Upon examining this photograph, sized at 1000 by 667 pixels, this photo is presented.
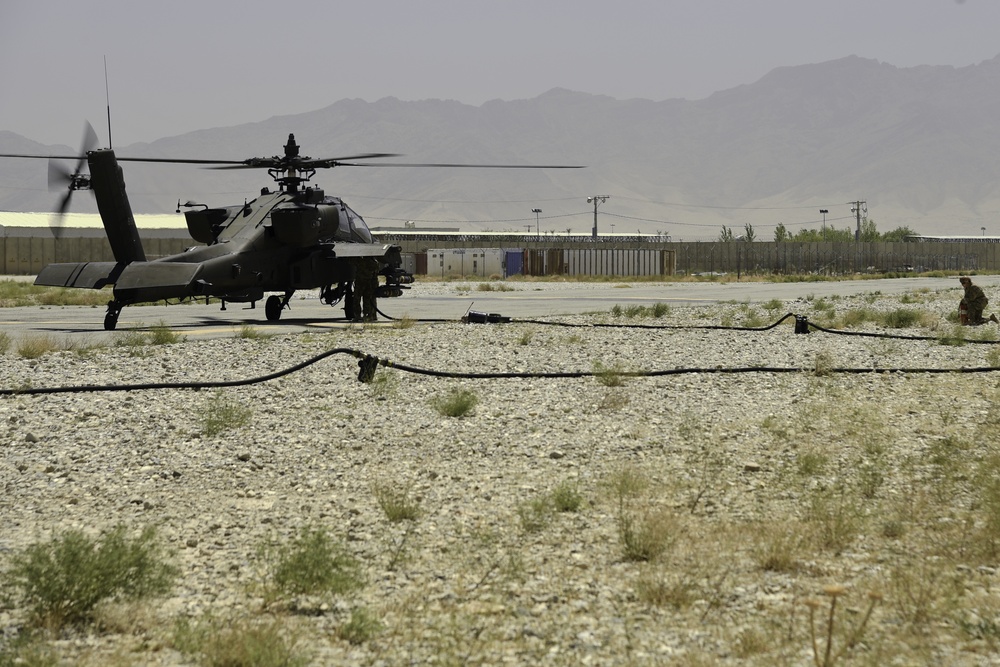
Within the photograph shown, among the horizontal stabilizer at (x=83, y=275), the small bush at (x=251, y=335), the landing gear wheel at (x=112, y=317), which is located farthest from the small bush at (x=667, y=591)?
the landing gear wheel at (x=112, y=317)

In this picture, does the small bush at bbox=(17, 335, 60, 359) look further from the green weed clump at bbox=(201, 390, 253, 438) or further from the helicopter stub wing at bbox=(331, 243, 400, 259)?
the helicopter stub wing at bbox=(331, 243, 400, 259)

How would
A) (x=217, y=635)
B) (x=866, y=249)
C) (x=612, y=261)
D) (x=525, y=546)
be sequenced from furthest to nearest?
(x=866, y=249)
(x=612, y=261)
(x=525, y=546)
(x=217, y=635)

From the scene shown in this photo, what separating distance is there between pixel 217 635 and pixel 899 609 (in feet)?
10.7

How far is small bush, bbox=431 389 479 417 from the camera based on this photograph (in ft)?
36.0

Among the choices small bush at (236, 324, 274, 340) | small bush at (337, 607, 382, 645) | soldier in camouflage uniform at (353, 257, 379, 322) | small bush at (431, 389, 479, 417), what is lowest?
small bush at (337, 607, 382, 645)

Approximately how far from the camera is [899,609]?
5332 mm

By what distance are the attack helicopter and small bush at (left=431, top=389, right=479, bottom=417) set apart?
8601 millimetres

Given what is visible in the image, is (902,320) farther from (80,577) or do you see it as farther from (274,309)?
(80,577)

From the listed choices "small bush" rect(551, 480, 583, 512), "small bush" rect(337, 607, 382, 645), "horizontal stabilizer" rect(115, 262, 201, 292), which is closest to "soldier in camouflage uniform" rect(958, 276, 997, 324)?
"horizontal stabilizer" rect(115, 262, 201, 292)

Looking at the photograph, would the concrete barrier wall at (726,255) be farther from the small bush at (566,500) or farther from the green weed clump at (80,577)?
the green weed clump at (80,577)

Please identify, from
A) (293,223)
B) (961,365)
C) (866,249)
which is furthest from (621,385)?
(866,249)

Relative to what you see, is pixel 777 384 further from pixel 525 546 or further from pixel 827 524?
pixel 525 546

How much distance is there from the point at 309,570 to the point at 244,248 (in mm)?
16676

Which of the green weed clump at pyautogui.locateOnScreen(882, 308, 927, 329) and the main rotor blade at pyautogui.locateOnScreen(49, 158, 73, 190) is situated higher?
the main rotor blade at pyautogui.locateOnScreen(49, 158, 73, 190)
